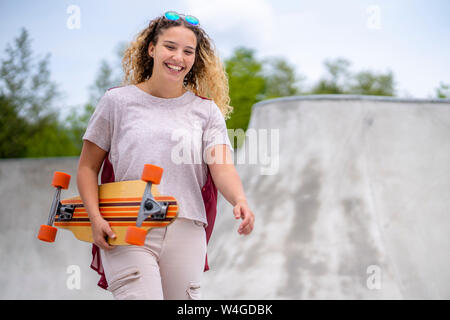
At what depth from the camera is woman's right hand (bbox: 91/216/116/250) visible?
1638mm

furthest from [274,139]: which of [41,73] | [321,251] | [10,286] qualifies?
[41,73]

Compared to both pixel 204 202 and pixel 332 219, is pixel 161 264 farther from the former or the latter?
pixel 332 219

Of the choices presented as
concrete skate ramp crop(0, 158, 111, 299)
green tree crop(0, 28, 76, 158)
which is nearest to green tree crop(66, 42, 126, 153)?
green tree crop(0, 28, 76, 158)

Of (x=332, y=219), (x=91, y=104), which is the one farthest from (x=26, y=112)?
(x=332, y=219)

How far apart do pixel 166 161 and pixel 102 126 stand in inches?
10.9

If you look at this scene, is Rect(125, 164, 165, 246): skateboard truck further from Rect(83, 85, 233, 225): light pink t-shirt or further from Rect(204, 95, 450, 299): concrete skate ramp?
Rect(204, 95, 450, 299): concrete skate ramp

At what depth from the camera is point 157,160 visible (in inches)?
66.2

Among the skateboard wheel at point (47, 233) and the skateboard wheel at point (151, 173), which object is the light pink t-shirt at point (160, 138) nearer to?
the skateboard wheel at point (151, 173)

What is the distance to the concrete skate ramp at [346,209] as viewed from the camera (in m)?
5.73

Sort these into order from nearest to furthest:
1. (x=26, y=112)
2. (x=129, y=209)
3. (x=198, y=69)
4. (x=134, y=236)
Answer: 1. (x=134, y=236)
2. (x=129, y=209)
3. (x=198, y=69)
4. (x=26, y=112)

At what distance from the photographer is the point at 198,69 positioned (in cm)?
201

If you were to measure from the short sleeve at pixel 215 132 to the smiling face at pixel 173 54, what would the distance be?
0.19 meters

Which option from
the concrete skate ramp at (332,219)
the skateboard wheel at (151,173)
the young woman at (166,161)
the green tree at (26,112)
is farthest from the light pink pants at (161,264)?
the green tree at (26,112)

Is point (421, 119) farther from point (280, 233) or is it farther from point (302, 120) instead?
point (280, 233)
